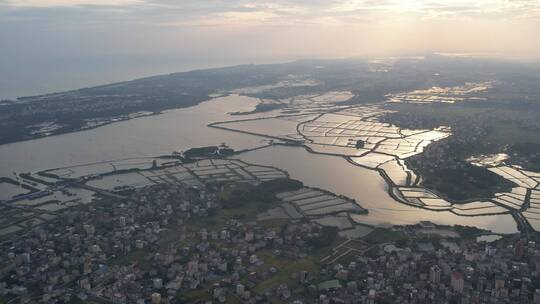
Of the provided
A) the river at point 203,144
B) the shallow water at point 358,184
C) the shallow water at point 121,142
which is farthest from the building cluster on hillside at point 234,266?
the shallow water at point 121,142

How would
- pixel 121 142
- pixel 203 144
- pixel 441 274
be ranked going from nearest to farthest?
1. pixel 441 274
2. pixel 203 144
3. pixel 121 142

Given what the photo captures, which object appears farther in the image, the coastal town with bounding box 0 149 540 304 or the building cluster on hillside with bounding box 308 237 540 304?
the coastal town with bounding box 0 149 540 304

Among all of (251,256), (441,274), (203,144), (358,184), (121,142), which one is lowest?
(441,274)

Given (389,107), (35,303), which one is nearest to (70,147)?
(35,303)

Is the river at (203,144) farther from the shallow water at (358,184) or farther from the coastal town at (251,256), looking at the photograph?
the coastal town at (251,256)

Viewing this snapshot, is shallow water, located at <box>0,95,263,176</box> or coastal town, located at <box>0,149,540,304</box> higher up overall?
shallow water, located at <box>0,95,263,176</box>

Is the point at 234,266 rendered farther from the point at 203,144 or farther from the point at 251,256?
the point at 203,144

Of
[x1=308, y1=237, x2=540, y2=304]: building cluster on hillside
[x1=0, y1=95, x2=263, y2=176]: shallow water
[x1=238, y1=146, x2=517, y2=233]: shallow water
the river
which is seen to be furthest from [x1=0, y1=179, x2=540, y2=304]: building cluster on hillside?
[x1=0, y1=95, x2=263, y2=176]: shallow water

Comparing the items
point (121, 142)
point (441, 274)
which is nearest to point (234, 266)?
point (441, 274)

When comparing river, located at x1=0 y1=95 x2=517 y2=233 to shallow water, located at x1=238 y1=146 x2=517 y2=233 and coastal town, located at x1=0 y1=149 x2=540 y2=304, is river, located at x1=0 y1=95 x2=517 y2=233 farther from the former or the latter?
coastal town, located at x1=0 y1=149 x2=540 y2=304
